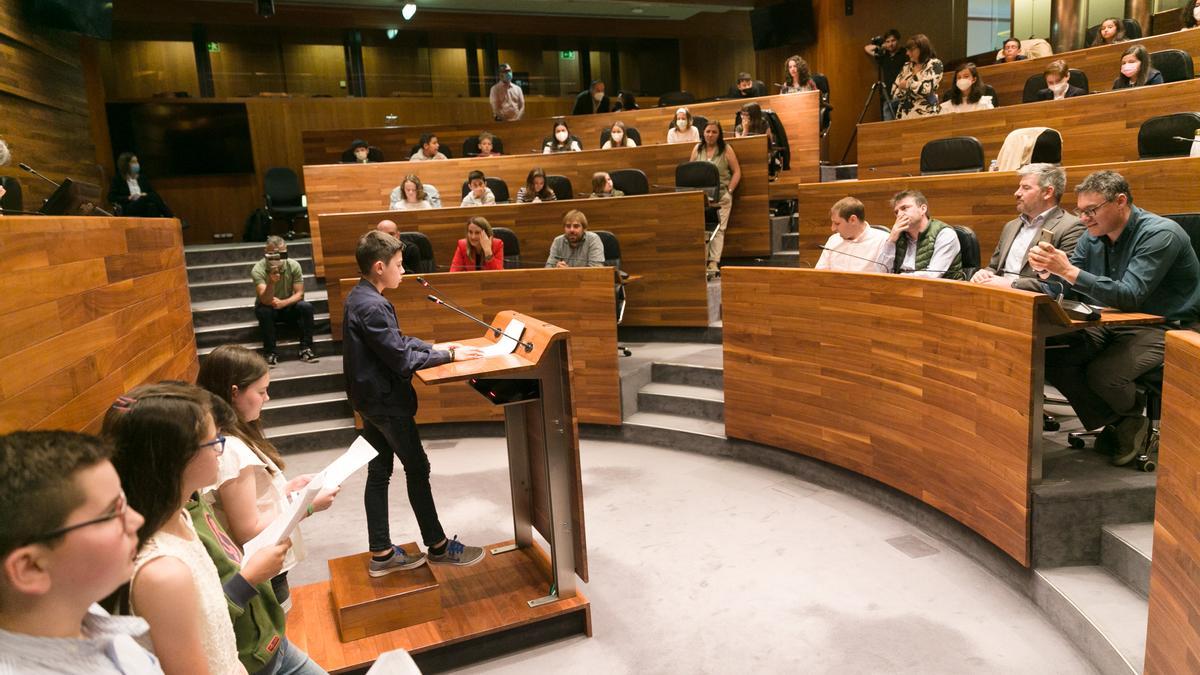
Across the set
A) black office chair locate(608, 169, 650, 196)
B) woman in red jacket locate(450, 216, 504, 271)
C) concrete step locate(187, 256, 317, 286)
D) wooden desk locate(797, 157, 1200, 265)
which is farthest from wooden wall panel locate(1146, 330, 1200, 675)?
concrete step locate(187, 256, 317, 286)

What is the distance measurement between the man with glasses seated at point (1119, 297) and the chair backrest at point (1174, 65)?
426cm

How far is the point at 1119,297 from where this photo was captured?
2854mm

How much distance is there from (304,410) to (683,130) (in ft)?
13.9

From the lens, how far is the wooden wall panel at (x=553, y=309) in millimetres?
4785

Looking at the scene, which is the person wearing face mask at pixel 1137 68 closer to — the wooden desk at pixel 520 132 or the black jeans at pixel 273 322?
the wooden desk at pixel 520 132

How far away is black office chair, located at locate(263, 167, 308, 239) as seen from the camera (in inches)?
353

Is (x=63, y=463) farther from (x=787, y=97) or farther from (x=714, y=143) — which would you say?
(x=787, y=97)

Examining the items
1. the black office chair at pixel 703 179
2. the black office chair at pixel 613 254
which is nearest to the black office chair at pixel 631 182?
the black office chair at pixel 703 179

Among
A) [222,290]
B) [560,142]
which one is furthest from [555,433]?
[560,142]

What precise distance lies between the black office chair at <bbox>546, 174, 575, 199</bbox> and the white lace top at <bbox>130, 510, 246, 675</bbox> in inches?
221

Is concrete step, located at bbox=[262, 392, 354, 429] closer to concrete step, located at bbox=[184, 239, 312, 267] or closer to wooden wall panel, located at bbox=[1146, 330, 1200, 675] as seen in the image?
concrete step, located at bbox=[184, 239, 312, 267]

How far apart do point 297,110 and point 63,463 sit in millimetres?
10681

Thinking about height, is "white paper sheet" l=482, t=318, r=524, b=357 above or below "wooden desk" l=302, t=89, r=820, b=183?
below

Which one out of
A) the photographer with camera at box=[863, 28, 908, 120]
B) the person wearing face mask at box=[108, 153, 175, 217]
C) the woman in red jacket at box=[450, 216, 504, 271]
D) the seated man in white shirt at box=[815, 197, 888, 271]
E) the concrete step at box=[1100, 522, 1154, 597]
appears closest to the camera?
the concrete step at box=[1100, 522, 1154, 597]
